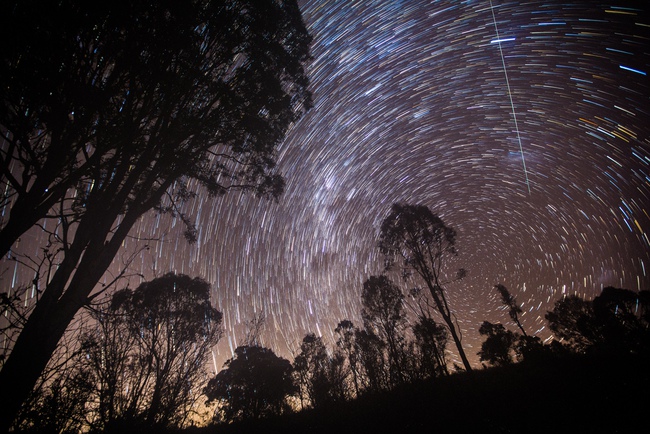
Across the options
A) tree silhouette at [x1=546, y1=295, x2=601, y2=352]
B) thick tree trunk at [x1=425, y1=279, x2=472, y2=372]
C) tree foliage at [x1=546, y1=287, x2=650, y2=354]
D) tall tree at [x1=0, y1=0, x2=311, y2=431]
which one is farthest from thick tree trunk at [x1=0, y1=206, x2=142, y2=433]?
tree silhouette at [x1=546, y1=295, x2=601, y2=352]

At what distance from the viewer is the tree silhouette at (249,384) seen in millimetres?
25500

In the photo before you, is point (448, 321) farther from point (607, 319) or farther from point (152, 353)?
point (607, 319)

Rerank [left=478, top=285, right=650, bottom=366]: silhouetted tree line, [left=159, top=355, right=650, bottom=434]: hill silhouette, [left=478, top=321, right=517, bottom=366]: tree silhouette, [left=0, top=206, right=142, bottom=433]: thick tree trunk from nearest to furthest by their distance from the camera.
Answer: [left=0, top=206, right=142, bottom=433]: thick tree trunk
[left=159, top=355, right=650, bottom=434]: hill silhouette
[left=478, top=285, right=650, bottom=366]: silhouetted tree line
[left=478, top=321, right=517, bottom=366]: tree silhouette

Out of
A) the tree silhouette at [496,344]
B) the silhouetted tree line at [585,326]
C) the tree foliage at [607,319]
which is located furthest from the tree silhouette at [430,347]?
the tree silhouette at [496,344]

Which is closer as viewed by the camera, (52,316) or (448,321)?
(52,316)

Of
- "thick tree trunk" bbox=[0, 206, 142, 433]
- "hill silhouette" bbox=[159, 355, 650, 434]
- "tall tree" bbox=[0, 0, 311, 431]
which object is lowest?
"hill silhouette" bbox=[159, 355, 650, 434]

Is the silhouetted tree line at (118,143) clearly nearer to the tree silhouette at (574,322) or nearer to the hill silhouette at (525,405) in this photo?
the hill silhouette at (525,405)

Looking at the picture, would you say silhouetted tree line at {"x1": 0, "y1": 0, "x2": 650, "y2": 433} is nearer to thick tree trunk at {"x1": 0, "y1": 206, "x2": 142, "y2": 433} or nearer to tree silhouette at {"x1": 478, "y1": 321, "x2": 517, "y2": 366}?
thick tree trunk at {"x1": 0, "y1": 206, "x2": 142, "y2": 433}

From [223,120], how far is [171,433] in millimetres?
11054

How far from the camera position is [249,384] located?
2567cm

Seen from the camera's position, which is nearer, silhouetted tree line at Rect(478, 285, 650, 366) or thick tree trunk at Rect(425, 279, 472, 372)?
thick tree trunk at Rect(425, 279, 472, 372)

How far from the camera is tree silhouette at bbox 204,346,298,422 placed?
2550 cm

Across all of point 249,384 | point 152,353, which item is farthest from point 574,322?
point 152,353

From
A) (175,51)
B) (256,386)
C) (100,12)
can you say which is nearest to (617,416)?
(175,51)
